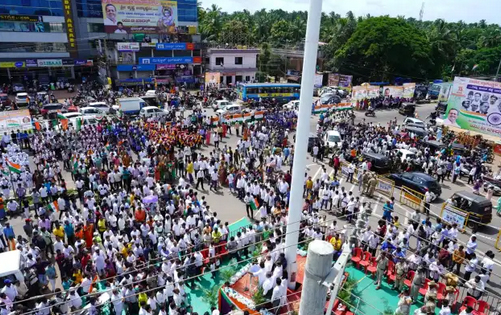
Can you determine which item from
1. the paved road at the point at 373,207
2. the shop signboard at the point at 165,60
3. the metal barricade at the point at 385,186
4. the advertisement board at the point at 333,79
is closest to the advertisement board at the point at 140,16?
the shop signboard at the point at 165,60

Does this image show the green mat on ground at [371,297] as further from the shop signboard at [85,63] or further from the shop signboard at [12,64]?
the shop signboard at [85,63]

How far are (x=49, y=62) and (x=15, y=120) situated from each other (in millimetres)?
23051

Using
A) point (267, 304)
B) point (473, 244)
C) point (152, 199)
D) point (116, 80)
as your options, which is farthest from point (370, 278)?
point (116, 80)

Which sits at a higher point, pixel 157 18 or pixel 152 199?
pixel 157 18

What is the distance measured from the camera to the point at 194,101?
34781 millimetres

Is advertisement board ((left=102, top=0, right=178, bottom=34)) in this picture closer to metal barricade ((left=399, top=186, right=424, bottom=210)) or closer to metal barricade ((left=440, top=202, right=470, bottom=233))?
metal barricade ((left=399, top=186, right=424, bottom=210))

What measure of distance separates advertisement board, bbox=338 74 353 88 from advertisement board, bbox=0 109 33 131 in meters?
35.1

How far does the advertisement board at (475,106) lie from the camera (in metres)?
24.5

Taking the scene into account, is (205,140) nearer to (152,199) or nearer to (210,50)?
(152,199)

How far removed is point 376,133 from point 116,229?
1761 cm

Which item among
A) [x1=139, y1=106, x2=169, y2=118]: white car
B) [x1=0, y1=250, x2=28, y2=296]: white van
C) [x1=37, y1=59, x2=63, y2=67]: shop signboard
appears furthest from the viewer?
[x1=37, y1=59, x2=63, y2=67]: shop signboard

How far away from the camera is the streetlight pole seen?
323 inches

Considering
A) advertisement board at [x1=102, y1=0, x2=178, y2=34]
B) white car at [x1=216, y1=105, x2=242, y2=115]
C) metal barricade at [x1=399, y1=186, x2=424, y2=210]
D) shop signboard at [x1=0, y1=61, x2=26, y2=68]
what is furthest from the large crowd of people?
advertisement board at [x1=102, y1=0, x2=178, y2=34]

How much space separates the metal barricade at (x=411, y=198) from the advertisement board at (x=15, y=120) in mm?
20370
